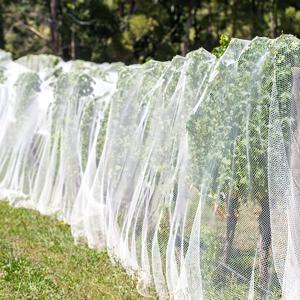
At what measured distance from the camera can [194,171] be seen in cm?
385

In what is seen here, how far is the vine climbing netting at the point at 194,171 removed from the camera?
3.24 m

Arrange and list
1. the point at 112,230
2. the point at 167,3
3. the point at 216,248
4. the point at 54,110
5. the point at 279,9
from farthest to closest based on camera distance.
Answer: the point at 167,3 < the point at 279,9 < the point at 54,110 < the point at 112,230 < the point at 216,248

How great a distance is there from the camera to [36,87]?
7445 millimetres

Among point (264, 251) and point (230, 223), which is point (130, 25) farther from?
point (264, 251)

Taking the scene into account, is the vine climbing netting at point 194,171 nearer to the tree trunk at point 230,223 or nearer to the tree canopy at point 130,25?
the tree trunk at point 230,223

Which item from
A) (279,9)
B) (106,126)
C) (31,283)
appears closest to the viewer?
(31,283)

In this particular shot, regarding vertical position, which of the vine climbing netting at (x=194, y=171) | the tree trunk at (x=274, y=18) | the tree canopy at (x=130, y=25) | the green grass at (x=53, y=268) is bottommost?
the tree canopy at (x=130, y=25)

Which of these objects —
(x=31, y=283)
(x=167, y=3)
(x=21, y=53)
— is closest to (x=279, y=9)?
(x=167, y=3)

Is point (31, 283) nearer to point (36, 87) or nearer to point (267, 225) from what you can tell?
point (267, 225)

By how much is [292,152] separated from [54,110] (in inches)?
155

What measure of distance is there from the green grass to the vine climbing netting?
14 cm

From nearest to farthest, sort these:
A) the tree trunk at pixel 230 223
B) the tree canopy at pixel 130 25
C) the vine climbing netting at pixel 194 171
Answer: the vine climbing netting at pixel 194 171
the tree trunk at pixel 230 223
the tree canopy at pixel 130 25

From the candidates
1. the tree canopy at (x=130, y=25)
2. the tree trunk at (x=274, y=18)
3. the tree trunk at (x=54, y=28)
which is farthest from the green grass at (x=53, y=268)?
the tree trunk at (x=54, y=28)

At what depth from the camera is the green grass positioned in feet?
13.9
